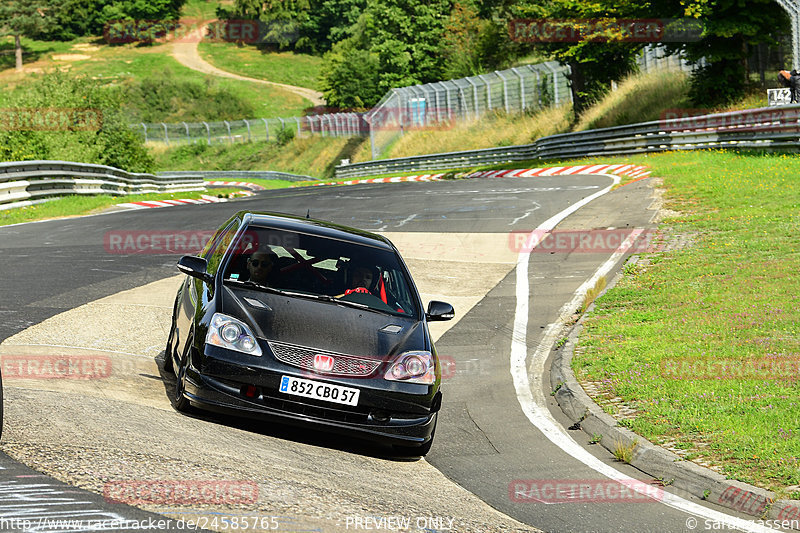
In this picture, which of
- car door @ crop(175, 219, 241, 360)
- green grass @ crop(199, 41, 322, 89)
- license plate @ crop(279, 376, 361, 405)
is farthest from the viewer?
green grass @ crop(199, 41, 322, 89)

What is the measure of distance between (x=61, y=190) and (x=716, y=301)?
21129 mm

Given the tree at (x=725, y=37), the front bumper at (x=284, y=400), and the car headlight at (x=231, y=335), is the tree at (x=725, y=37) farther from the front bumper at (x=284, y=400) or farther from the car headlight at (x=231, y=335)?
the car headlight at (x=231, y=335)

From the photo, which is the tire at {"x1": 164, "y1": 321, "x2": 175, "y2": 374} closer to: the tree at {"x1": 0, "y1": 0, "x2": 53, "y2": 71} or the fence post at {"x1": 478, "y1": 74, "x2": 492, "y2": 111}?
the fence post at {"x1": 478, "y1": 74, "x2": 492, "y2": 111}

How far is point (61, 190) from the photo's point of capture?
26.9 m

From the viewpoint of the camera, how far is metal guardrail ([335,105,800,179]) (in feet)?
80.8

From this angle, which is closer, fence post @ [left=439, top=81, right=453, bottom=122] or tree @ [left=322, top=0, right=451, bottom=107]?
fence post @ [left=439, top=81, right=453, bottom=122]

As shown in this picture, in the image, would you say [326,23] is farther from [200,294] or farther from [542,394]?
[200,294]

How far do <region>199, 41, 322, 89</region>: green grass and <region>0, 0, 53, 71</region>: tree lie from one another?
864 inches

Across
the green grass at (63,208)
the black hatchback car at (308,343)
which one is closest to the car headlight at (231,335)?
the black hatchback car at (308,343)

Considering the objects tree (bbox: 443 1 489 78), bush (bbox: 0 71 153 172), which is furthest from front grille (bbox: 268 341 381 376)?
tree (bbox: 443 1 489 78)

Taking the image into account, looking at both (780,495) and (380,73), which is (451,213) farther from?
(380,73)

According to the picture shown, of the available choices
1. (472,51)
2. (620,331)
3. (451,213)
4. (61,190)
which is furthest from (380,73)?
(620,331)

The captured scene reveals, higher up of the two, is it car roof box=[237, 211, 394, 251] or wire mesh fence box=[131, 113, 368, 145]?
car roof box=[237, 211, 394, 251]

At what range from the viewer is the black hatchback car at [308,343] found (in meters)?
6.56
